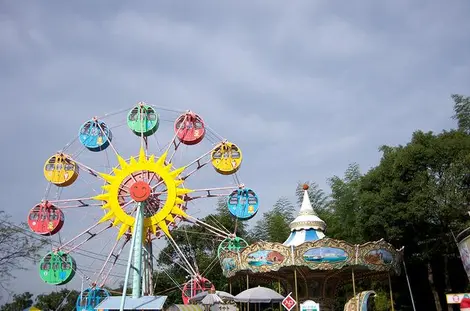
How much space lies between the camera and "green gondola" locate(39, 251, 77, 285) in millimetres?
20156

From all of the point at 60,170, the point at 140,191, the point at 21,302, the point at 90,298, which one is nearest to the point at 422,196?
the point at 140,191

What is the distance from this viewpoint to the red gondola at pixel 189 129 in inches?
847

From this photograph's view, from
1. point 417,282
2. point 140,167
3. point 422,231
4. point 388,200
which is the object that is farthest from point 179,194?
point 417,282

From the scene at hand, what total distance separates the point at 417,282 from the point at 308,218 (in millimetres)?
13795

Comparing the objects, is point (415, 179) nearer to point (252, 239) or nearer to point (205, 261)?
point (252, 239)

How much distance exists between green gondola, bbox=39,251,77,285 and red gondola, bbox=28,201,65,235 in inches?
44.3

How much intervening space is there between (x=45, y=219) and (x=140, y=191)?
215 inches

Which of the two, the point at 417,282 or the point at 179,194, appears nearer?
the point at 179,194

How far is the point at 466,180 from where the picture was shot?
22453 millimetres

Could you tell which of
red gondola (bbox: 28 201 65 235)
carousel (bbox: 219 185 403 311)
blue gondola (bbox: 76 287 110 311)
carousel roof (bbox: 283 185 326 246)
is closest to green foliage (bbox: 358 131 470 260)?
carousel (bbox: 219 185 403 311)

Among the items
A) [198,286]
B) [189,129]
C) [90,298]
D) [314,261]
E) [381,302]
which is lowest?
[381,302]

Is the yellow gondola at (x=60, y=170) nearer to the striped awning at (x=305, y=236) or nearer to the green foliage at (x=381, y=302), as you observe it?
the striped awning at (x=305, y=236)

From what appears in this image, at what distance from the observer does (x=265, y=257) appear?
16.7 meters

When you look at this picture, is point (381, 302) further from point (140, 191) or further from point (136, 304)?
point (136, 304)
